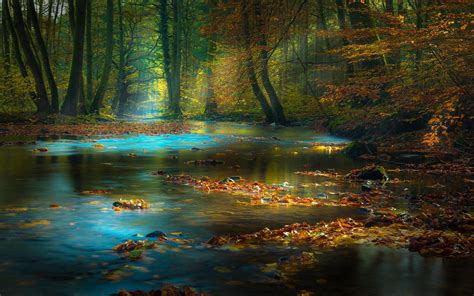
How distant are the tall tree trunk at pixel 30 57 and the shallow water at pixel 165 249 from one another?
1941 centimetres

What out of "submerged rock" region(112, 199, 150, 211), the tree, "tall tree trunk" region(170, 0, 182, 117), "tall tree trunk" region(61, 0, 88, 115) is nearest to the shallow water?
"submerged rock" region(112, 199, 150, 211)

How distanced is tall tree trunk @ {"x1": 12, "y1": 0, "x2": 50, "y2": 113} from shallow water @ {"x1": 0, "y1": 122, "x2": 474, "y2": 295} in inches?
764

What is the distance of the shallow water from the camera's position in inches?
195

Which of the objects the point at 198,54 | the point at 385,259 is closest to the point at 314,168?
the point at 385,259

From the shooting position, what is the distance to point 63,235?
6.62 meters

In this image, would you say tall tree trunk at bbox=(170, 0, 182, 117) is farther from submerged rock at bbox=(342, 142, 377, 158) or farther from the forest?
submerged rock at bbox=(342, 142, 377, 158)

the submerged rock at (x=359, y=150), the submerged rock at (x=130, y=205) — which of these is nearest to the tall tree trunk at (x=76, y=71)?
the submerged rock at (x=359, y=150)

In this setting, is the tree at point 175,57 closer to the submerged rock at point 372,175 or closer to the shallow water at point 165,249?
the shallow water at point 165,249

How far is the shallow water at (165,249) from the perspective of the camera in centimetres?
495

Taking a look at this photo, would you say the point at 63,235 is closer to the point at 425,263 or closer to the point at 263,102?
the point at 425,263

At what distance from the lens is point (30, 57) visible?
101 feet

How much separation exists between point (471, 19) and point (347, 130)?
14.7 meters

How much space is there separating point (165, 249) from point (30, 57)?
27672mm

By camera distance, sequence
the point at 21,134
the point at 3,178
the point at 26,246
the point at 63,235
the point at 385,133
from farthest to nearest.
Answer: the point at 21,134, the point at 385,133, the point at 3,178, the point at 63,235, the point at 26,246
